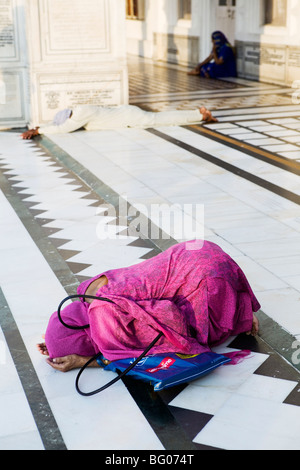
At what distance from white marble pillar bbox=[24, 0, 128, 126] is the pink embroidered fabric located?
565cm

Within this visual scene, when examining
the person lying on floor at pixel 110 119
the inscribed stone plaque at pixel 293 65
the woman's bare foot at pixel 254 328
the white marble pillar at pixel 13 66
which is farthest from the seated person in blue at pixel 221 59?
the woman's bare foot at pixel 254 328

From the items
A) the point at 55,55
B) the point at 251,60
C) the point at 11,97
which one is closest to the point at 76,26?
the point at 55,55

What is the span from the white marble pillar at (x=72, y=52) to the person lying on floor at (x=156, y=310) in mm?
5636

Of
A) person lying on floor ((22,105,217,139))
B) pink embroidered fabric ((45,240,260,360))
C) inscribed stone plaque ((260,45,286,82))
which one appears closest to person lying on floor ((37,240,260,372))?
pink embroidered fabric ((45,240,260,360))

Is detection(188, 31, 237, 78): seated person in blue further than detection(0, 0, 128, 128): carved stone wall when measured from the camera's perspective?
Yes

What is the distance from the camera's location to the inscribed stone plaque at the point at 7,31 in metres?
7.90

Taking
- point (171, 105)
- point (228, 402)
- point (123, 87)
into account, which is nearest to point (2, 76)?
point (123, 87)

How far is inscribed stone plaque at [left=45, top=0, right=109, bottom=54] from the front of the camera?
7953 mm

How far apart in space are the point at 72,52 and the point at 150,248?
460cm

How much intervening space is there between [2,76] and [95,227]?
416 cm

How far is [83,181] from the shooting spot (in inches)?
227

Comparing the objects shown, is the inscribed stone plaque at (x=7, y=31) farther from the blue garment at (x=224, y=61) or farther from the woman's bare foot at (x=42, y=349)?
the woman's bare foot at (x=42, y=349)

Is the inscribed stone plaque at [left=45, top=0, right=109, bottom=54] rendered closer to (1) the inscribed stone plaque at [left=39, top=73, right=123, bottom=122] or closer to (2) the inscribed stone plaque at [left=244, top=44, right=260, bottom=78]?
(1) the inscribed stone plaque at [left=39, top=73, right=123, bottom=122]

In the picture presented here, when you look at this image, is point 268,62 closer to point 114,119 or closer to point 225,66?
point 225,66
